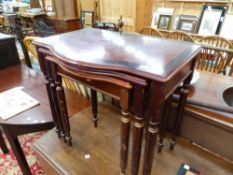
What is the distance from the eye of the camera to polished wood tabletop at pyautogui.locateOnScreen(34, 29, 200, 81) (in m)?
0.55

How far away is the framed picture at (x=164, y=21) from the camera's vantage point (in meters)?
3.69

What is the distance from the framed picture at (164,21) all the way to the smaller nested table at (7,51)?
9.51ft

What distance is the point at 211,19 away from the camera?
3215mm

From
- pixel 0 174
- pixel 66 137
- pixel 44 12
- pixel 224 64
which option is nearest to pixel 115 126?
pixel 66 137

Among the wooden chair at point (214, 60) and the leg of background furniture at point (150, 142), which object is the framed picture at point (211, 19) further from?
the leg of background furniture at point (150, 142)

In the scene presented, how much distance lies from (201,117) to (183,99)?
0.57 feet

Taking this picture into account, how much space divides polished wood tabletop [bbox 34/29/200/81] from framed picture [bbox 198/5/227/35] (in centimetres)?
295

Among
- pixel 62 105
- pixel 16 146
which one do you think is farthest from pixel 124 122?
pixel 16 146

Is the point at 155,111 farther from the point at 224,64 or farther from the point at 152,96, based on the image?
the point at 224,64

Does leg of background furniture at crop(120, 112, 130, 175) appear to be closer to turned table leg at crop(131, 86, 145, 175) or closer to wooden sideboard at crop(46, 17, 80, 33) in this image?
turned table leg at crop(131, 86, 145, 175)

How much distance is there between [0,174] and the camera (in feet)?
4.34

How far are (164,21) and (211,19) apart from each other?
0.88 metres

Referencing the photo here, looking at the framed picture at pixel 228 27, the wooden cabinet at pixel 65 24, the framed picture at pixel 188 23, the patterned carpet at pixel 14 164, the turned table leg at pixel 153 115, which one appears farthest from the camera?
the wooden cabinet at pixel 65 24

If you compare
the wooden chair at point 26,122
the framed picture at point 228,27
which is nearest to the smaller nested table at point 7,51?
the wooden chair at point 26,122
